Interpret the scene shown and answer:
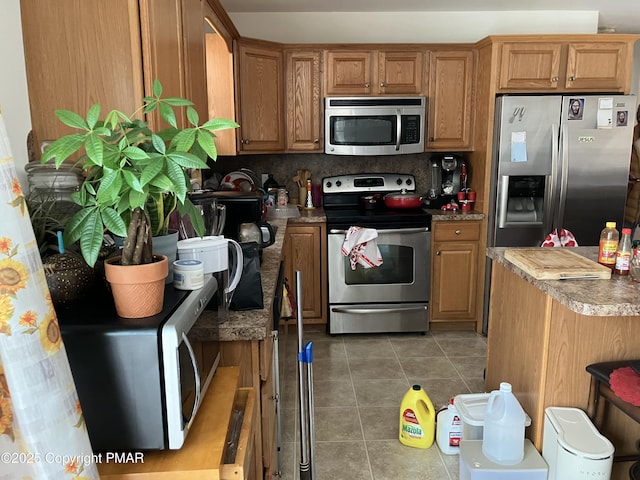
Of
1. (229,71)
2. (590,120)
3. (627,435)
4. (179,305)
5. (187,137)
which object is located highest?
(229,71)

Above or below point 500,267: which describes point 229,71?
above

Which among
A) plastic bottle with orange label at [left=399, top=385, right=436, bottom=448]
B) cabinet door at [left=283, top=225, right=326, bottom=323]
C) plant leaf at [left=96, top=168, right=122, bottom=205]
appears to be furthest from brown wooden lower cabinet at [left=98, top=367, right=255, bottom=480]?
cabinet door at [left=283, top=225, right=326, bottom=323]

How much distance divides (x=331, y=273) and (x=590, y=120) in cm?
207

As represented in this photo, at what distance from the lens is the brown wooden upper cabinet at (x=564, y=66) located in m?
3.46

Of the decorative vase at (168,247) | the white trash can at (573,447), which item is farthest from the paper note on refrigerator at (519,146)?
the decorative vase at (168,247)

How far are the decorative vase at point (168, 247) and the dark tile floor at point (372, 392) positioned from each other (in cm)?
133

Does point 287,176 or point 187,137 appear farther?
point 287,176

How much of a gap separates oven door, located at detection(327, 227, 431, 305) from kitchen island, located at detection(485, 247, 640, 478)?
4.77 feet

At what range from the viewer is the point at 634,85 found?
209 inches

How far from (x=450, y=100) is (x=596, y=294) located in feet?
7.95

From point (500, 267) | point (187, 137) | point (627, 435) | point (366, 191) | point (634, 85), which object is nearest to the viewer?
point (187, 137)

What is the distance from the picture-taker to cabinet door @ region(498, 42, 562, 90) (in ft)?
11.3

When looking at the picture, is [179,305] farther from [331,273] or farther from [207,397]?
[331,273]

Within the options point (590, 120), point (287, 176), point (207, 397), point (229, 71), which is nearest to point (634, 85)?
point (590, 120)
